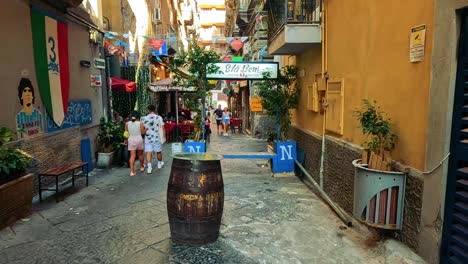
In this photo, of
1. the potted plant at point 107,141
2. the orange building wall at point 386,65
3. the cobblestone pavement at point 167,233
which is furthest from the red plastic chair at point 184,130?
the orange building wall at point 386,65

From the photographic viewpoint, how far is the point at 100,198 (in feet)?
22.1

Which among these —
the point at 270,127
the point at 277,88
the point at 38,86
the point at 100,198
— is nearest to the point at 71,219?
the point at 100,198

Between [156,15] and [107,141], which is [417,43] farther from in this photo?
[156,15]

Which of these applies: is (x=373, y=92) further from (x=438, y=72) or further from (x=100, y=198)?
(x=100, y=198)

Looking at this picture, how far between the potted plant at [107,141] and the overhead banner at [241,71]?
11.9ft

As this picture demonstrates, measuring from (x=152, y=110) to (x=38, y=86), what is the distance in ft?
9.39

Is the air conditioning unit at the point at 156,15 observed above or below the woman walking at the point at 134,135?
above

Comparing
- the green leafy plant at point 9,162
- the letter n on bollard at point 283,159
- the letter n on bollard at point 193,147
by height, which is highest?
the green leafy plant at point 9,162

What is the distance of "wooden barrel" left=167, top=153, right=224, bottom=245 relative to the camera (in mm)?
4277

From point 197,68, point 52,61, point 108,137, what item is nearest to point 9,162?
point 52,61

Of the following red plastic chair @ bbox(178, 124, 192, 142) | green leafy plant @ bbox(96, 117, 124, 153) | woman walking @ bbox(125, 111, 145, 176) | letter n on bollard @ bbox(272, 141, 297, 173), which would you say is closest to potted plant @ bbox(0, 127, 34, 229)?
woman walking @ bbox(125, 111, 145, 176)

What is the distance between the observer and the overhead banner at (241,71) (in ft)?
29.3

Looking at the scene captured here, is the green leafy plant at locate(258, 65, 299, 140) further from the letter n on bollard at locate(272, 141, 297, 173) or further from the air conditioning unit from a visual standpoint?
the air conditioning unit

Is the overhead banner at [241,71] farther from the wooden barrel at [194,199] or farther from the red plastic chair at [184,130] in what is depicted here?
the red plastic chair at [184,130]
